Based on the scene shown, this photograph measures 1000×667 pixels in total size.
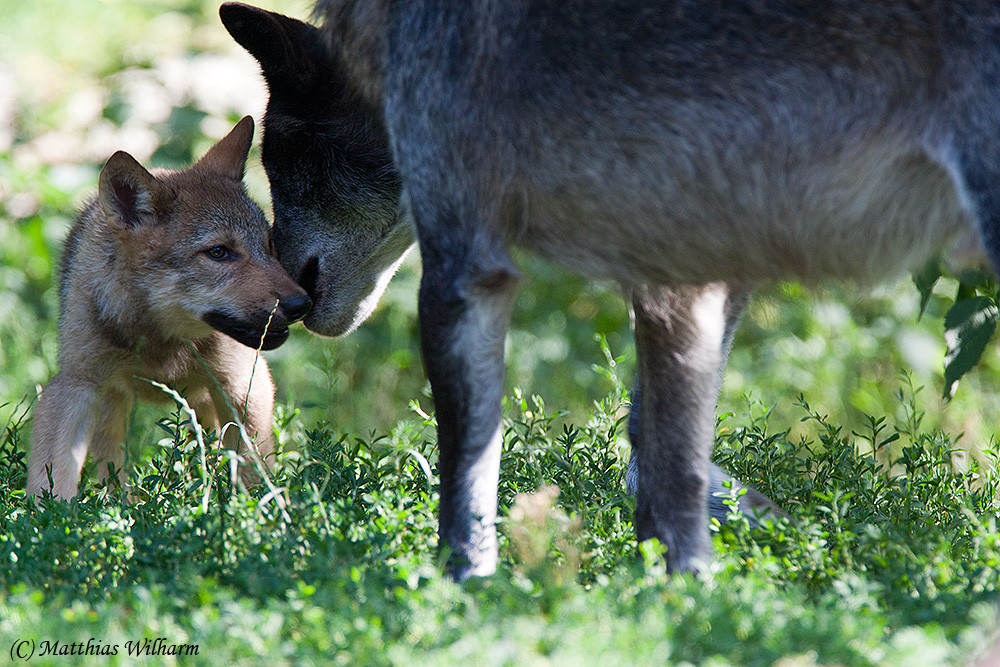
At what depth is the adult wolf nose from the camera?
3.73 metres

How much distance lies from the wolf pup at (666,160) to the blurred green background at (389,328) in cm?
296

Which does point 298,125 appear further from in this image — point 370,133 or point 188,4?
point 188,4

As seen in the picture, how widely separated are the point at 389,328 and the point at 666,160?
445 cm

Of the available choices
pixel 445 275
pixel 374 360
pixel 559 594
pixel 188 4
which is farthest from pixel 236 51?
pixel 559 594

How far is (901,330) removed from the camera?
6680 millimetres

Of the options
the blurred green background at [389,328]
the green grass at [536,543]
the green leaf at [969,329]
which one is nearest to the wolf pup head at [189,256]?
the green grass at [536,543]

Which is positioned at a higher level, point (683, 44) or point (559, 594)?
point (683, 44)

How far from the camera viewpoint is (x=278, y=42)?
11.6ft

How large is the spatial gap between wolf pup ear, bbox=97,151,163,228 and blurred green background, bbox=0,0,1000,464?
6.97 ft

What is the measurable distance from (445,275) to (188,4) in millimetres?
7082

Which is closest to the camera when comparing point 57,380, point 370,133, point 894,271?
point 894,271

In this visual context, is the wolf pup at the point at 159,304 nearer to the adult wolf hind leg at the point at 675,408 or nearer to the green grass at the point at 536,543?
the green grass at the point at 536,543

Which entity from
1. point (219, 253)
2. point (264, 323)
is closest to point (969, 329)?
point (264, 323)

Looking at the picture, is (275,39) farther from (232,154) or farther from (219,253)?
(232,154)
